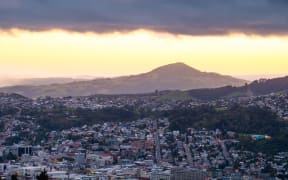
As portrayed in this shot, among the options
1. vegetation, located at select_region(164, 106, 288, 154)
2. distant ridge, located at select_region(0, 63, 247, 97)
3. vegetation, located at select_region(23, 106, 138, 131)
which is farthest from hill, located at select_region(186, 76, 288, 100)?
distant ridge, located at select_region(0, 63, 247, 97)

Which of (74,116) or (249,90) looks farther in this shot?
(249,90)

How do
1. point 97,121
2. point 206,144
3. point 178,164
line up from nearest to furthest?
1. point 178,164
2. point 206,144
3. point 97,121

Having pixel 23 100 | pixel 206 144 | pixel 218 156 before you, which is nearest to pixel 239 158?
pixel 218 156

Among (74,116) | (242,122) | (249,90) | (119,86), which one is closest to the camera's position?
(242,122)

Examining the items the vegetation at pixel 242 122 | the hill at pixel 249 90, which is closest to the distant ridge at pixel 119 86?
the hill at pixel 249 90

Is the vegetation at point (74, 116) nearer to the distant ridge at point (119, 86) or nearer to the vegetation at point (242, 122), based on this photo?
the vegetation at point (242, 122)

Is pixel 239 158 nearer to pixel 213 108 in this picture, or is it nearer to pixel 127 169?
pixel 127 169

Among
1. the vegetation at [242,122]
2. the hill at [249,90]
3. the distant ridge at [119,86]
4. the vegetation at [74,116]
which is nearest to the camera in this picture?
the vegetation at [242,122]

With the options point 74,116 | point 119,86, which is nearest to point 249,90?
point 74,116

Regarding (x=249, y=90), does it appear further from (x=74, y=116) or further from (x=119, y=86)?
(x=119, y=86)

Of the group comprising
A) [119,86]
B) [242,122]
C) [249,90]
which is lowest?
[242,122]

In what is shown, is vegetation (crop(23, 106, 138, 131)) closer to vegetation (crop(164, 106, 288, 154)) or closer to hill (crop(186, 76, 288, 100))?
vegetation (crop(164, 106, 288, 154))
